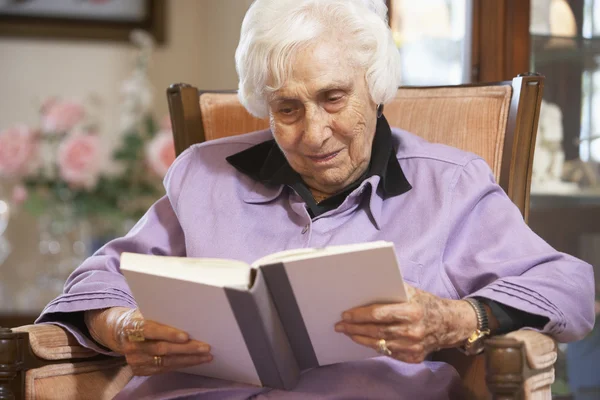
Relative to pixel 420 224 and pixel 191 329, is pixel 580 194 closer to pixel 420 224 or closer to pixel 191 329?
pixel 420 224

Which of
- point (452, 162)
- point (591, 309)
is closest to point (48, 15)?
point (452, 162)

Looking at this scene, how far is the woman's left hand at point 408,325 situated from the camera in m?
1.15

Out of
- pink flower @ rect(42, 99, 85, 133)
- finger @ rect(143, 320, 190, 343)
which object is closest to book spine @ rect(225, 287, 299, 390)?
finger @ rect(143, 320, 190, 343)

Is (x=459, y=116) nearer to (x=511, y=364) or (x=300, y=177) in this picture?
(x=300, y=177)

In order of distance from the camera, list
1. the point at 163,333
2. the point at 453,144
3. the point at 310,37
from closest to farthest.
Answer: the point at 163,333
the point at 310,37
the point at 453,144

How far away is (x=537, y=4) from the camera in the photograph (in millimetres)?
2236

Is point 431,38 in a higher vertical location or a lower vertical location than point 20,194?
higher

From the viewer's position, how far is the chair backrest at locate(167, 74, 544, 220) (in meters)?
1.65

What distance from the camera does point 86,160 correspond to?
3.05m

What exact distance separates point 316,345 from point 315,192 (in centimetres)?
43

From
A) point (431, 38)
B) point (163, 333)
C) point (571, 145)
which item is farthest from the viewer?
point (431, 38)

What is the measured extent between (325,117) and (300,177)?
0.16 meters

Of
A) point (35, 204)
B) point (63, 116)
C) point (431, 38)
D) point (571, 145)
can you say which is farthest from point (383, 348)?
point (35, 204)

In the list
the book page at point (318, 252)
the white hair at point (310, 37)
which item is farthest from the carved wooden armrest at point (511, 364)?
the white hair at point (310, 37)
